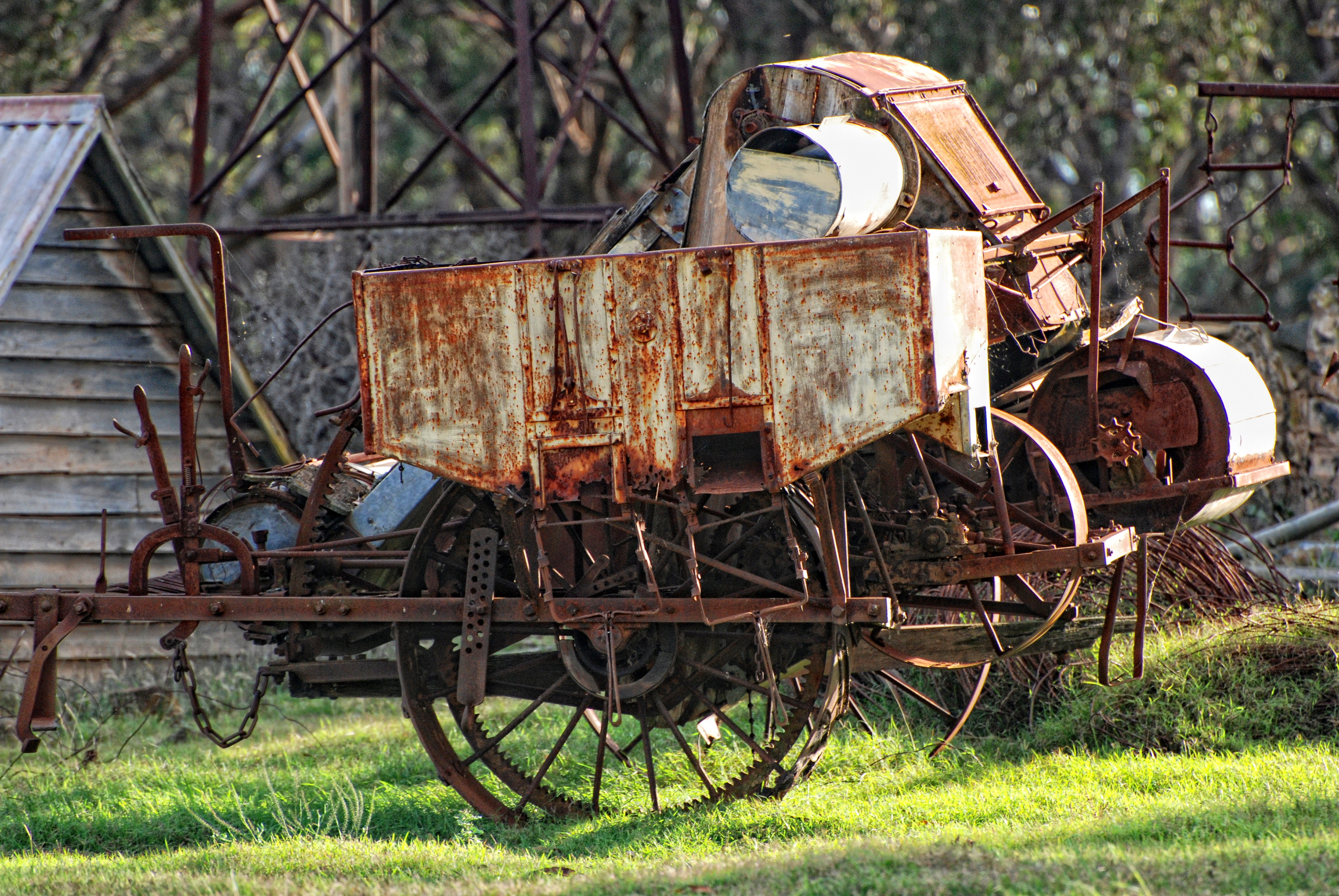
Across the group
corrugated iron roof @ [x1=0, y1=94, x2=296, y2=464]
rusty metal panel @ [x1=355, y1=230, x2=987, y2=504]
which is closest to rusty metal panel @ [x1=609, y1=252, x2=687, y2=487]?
rusty metal panel @ [x1=355, y1=230, x2=987, y2=504]

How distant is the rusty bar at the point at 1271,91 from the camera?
669cm

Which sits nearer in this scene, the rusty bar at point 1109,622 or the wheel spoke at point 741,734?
the wheel spoke at point 741,734

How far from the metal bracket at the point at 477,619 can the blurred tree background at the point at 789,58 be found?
620 centimetres

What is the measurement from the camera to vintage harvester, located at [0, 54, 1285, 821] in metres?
4.93

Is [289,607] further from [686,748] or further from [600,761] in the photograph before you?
[686,748]

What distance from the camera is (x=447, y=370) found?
16.7ft

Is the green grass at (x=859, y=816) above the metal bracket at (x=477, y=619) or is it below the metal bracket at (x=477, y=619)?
below

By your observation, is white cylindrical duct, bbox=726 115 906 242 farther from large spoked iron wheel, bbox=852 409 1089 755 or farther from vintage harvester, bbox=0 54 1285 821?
large spoked iron wheel, bbox=852 409 1089 755

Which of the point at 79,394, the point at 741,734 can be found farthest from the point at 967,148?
the point at 79,394

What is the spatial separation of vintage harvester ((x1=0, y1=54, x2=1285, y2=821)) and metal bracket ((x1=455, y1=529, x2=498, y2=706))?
1 centimetres

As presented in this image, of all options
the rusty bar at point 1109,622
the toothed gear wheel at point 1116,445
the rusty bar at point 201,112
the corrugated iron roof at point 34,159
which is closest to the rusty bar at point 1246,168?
the toothed gear wheel at point 1116,445

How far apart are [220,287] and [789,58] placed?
41.2ft

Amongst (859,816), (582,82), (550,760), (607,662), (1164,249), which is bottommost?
(859,816)

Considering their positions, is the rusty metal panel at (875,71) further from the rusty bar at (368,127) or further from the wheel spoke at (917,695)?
the rusty bar at (368,127)
